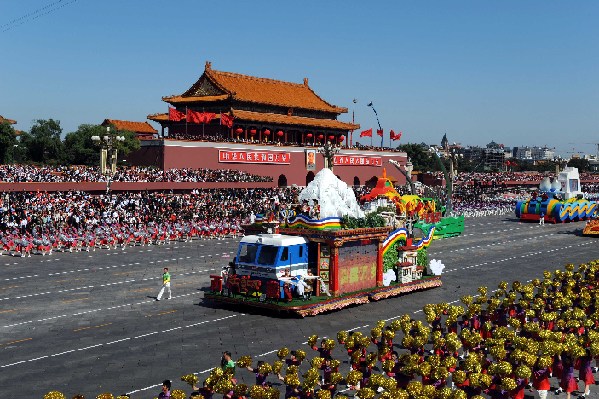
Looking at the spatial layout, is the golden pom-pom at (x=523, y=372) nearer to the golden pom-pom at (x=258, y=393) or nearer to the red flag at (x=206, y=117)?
the golden pom-pom at (x=258, y=393)

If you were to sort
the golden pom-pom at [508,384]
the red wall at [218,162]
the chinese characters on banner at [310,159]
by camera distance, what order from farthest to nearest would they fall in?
the chinese characters on banner at [310,159]
the red wall at [218,162]
the golden pom-pom at [508,384]

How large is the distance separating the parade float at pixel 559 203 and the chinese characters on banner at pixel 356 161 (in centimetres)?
1913

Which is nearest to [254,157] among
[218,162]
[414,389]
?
[218,162]

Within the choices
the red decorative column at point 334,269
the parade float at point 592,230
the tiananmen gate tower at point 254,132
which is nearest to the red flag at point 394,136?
the tiananmen gate tower at point 254,132

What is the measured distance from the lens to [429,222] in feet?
158

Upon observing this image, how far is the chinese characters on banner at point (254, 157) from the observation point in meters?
62.2

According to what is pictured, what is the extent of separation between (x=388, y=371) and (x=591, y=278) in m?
13.6

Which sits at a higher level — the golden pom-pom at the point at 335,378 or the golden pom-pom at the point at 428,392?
the golden pom-pom at the point at 428,392

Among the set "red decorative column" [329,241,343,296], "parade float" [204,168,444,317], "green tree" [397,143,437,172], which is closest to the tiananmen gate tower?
"parade float" [204,168,444,317]

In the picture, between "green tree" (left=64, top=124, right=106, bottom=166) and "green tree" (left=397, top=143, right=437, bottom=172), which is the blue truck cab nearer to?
"green tree" (left=64, top=124, right=106, bottom=166)

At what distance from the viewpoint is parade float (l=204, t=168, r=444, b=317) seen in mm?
21016

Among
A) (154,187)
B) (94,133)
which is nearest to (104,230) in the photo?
(154,187)

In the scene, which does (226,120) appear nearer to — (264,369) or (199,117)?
(199,117)

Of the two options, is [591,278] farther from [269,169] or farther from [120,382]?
[269,169]
